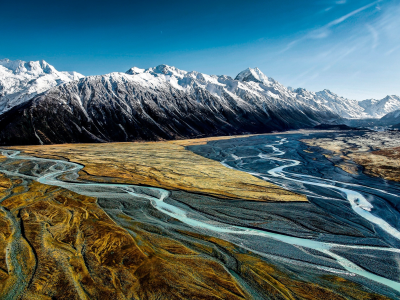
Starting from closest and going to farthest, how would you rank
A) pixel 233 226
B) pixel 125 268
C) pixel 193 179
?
1. pixel 125 268
2. pixel 233 226
3. pixel 193 179

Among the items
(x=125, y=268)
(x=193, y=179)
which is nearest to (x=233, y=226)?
(x=125, y=268)

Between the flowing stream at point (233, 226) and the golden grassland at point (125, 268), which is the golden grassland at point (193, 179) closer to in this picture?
the flowing stream at point (233, 226)

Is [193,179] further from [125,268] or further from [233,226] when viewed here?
[125,268]

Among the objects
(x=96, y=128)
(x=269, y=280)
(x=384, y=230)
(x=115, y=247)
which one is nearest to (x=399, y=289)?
(x=269, y=280)

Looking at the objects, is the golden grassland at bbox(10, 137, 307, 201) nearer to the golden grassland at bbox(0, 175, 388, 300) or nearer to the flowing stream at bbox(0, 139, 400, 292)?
the flowing stream at bbox(0, 139, 400, 292)

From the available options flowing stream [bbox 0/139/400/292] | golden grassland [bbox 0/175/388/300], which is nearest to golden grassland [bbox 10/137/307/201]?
flowing stream [bbox 0/139/400/292]

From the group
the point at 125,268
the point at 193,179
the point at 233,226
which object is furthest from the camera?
the point at 193,179

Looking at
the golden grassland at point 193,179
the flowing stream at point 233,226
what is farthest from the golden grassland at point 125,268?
the golden grassland at point 193,179

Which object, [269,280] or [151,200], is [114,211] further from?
[269,280]
